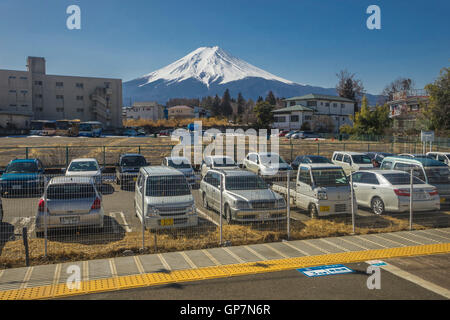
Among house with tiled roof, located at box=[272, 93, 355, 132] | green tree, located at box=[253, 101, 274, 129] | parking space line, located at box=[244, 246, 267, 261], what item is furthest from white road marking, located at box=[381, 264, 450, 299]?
green tree, located at box=[253, 101, 274, 129]

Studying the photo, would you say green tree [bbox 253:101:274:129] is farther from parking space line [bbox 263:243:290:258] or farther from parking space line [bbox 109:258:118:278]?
parking space line [bbox 109:258:118:278]

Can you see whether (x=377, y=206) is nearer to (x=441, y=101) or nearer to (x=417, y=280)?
(x=417, y=280)

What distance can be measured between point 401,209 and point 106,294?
9.12 m

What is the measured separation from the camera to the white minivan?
32.5 ft

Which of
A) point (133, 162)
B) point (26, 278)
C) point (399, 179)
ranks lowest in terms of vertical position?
point (26, 278)

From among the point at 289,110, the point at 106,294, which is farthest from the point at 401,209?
the point at 289,110

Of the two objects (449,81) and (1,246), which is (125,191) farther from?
(449,81)

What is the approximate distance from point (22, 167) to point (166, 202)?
1109 centimetres

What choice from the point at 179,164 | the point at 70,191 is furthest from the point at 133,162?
the point at 70,191

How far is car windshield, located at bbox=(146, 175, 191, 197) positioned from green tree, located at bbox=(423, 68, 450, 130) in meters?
41.4

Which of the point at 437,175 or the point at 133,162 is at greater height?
the point at 133,162

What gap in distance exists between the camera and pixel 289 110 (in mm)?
77688

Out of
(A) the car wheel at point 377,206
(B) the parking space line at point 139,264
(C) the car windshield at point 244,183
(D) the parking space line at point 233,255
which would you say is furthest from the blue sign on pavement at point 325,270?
(A) the car wheel at point 377,206

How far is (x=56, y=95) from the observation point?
271 feet
